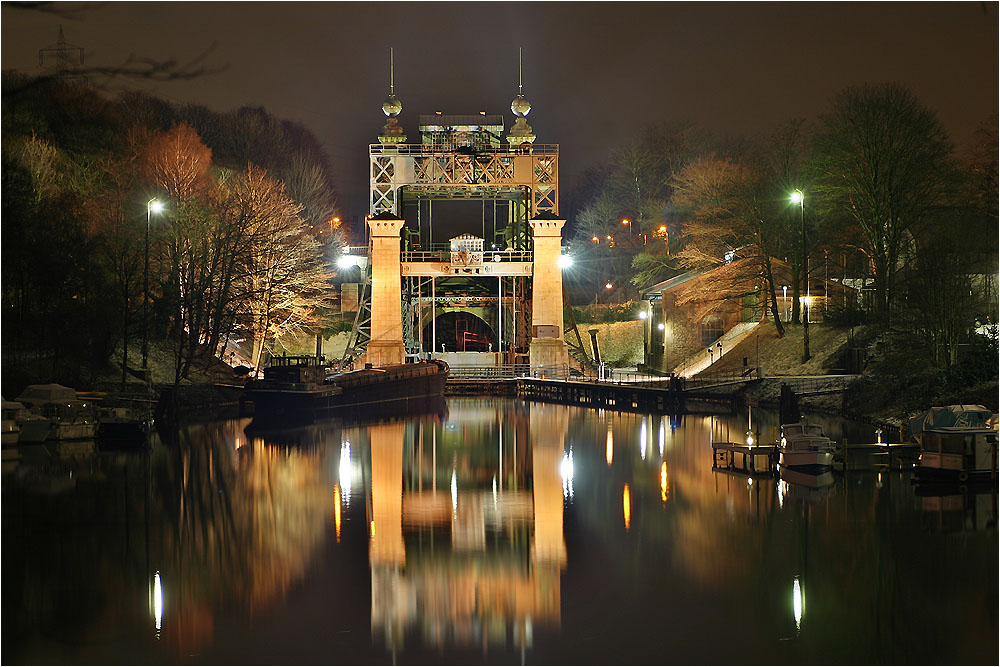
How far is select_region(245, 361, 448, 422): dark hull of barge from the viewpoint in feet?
143

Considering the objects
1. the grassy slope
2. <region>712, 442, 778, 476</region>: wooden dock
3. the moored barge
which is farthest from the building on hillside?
<region>712, 442, 778, 476</region>: wooden dock

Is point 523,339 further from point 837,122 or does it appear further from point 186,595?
point 186,595

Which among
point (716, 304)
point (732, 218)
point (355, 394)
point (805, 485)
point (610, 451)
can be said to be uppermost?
point (732, 218)

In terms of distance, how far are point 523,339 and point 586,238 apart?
20989mm

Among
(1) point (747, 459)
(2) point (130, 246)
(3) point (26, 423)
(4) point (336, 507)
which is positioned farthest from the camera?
(2) point (130, 246)

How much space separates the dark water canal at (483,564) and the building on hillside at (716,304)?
96.0 ft

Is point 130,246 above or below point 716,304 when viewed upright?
above

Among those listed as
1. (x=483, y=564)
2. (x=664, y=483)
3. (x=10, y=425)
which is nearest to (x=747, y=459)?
(x=664, y=483)

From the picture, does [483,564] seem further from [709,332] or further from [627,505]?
[709,332]

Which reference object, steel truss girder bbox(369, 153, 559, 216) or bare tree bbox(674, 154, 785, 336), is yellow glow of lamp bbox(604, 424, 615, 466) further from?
steel truss girder bbox(369, 153, 559, 216)

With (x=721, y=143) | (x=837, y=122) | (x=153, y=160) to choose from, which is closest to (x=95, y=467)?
(x=153, y=160)

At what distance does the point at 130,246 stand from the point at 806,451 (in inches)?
1209

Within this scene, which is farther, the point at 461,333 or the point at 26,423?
the point at 461,333

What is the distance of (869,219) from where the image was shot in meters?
49.7
